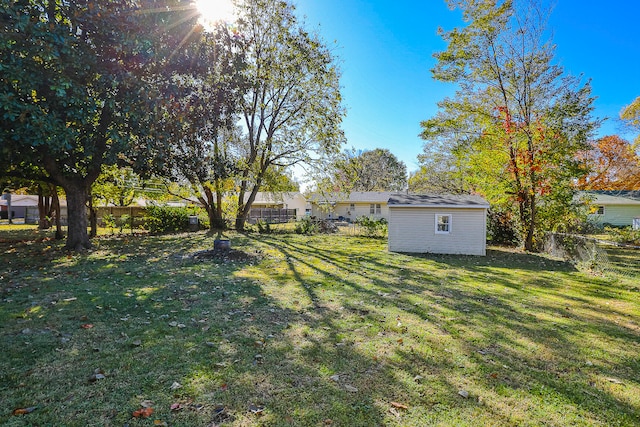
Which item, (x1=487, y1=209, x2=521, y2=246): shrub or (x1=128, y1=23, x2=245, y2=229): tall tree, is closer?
(x1=128, y1=23, x2=245, y2=229): tall tree

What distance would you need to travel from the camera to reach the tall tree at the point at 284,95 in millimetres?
18469

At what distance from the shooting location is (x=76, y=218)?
11.7 meters

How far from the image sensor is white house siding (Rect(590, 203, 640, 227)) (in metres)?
29.6

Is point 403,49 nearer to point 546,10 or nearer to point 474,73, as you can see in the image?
point 474,73

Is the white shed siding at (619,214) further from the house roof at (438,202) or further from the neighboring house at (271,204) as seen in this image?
the neighboring house at (271,204)

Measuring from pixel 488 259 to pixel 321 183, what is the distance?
1101 cm

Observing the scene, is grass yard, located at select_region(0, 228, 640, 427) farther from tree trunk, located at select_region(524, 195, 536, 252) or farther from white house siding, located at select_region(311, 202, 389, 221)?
white house siding, located at select_region(311, 202, 389, 221)

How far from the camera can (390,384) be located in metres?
3.33

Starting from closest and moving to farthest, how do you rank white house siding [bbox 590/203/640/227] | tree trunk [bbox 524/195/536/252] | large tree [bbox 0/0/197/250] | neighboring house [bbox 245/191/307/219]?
large tree [bbox 0/0/197/250] < tree trunk [bbox 524/195/536/252] < neighboring house [bbox 245/191/307/219] < white house siding [bbox 590/203/640/227]

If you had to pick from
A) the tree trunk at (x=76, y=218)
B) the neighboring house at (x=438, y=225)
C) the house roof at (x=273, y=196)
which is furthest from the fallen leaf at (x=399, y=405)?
the house roof at (x=273, y=196)

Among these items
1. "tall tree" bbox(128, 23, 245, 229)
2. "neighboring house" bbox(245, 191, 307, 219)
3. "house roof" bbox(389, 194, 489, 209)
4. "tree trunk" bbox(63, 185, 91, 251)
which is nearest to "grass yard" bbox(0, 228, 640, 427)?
"tree trunk" bbox(63, 185, 91, 251)

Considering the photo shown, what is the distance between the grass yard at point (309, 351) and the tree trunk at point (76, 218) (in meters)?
3.52

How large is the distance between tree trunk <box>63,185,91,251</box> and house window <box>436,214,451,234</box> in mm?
13853

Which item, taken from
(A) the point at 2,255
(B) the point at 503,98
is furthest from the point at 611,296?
(A) the point at 2,255
